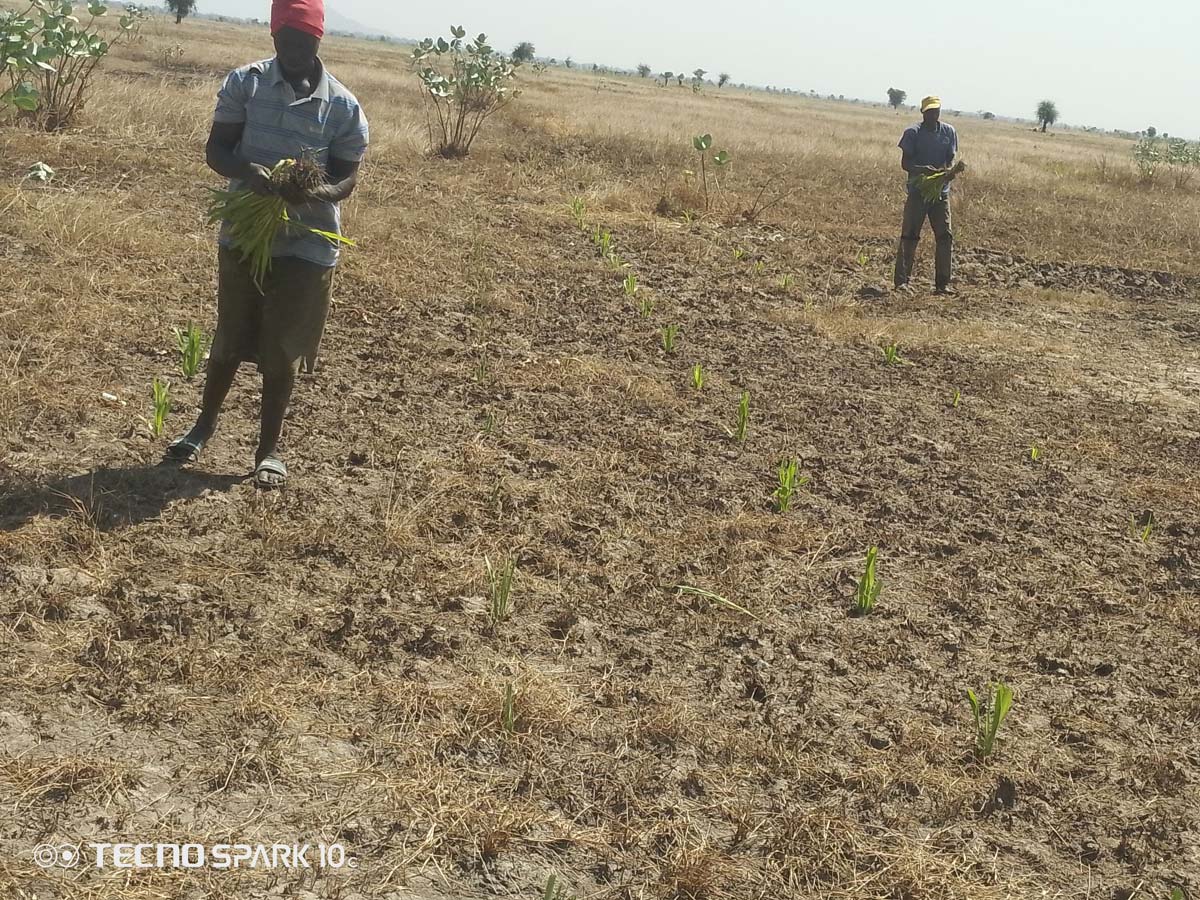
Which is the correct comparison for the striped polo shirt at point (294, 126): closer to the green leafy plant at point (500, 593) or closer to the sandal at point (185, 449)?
the sandal at point (185, 449)

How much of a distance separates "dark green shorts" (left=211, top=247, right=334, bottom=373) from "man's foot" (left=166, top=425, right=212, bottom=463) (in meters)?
0.43

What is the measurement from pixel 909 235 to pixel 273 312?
7.75m

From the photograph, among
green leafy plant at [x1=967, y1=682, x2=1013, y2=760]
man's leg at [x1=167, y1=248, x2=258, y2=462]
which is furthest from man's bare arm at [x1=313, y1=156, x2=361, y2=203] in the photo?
green leafy plant at [x1=967, y1=682, x2=1013, y2=760]

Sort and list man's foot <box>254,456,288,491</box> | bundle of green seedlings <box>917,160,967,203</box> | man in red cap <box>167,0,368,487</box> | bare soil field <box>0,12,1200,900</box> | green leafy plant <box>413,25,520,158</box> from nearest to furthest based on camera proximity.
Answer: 1. bare soil field <box>0,12,1200,900</box>
2. man in red cap <box>167,0,368,487</box>
3. man's foot <box>254,456,288,491</box>
4. bundle of green seedlings <box>917,160,967,203</box>
5. green leafy plant <box>413,25,520,158</box>

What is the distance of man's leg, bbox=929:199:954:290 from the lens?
9.70 meters

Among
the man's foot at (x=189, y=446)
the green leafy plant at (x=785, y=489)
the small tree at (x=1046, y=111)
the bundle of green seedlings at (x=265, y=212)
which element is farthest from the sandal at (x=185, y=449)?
the small tree at (x=1046, y=111)

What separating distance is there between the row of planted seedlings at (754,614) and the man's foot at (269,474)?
3.39 ft

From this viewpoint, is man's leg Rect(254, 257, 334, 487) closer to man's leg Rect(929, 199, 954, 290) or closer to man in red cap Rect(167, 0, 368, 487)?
man in red cap Rect(167, 0, 368, 487)

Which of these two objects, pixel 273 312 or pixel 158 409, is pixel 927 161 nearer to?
pixel 273 312

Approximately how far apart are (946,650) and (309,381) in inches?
138

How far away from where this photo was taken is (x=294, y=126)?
3.51 m

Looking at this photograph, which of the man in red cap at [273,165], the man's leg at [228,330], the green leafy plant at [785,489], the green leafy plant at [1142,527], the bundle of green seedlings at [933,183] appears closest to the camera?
the man in red cap at [273,165]

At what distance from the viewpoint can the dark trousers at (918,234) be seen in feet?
31.8

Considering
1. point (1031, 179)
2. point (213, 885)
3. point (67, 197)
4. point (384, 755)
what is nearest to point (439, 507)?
point (384, 755)
